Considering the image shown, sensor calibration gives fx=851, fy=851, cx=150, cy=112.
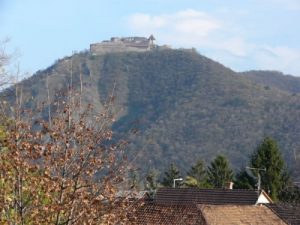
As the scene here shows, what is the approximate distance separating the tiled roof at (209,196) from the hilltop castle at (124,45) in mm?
116567

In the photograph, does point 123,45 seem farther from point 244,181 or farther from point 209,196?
point 209,196

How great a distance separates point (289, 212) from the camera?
1268 inches

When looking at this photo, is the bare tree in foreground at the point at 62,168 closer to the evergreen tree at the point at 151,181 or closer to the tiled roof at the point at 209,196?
the evergreen tree at the point at 151,181

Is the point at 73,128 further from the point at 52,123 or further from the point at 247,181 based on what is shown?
the point at 247,181

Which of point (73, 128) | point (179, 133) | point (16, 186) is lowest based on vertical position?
point (179, 133)

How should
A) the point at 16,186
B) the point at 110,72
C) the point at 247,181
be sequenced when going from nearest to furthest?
the point at 16,186
the point at 247,181
the point at 110,72

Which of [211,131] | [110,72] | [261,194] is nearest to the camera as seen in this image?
[261,194]

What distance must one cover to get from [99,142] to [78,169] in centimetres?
42

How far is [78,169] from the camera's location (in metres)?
10.4

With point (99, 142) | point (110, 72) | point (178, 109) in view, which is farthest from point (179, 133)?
point (99, 142)

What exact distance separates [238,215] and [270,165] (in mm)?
32124

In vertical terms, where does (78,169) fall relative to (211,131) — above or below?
above

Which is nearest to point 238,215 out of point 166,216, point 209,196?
point 166,216

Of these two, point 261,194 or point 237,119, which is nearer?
point 261,194
